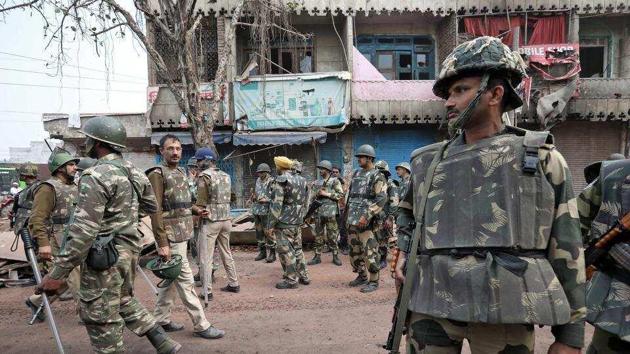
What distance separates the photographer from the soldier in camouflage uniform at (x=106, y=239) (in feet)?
9.48

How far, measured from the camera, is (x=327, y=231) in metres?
8.70

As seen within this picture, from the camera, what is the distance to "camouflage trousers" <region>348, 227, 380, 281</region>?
6078 millimetres

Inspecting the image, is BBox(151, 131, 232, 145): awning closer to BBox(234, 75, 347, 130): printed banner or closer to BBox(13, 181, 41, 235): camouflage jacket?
BBox(234, 75, 347, 130): printed banner

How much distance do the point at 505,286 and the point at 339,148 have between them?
12.4 metres

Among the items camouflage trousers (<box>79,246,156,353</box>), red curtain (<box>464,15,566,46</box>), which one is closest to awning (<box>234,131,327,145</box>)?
red curtain (<box>464,15,566,46</box>)

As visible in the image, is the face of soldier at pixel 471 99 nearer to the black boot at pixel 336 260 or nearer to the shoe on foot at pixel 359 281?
the shoe on foot at pixel 359 281

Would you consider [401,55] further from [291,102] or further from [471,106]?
[471,106]

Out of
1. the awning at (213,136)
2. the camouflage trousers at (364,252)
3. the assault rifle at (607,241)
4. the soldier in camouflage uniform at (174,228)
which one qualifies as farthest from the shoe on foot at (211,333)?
the awning at (213,136)

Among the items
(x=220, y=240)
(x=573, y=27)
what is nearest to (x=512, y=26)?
(x=573, y=27)

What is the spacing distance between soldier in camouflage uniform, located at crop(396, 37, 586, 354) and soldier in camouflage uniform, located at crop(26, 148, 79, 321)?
4217 millimetres

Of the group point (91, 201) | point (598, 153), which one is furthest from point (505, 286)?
point (598, 153)

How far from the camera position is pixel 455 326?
1.76 metres

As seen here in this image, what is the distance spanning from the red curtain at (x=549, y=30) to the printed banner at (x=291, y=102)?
655 centimetres

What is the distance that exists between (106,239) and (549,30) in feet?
48.9
